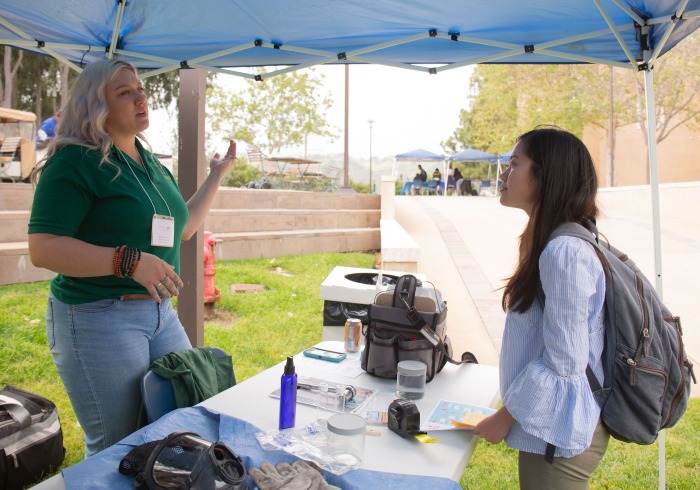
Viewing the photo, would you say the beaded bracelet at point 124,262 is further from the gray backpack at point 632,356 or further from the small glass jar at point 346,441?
the gray backpack at point 632,356

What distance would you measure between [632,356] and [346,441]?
0.85m

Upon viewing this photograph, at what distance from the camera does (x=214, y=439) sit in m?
1.56

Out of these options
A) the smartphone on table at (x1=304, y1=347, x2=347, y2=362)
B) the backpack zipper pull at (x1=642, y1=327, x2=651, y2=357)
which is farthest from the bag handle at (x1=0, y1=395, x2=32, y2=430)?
the backpack zipper pull at (x1=642, y1=327, x2=651, y2=357)

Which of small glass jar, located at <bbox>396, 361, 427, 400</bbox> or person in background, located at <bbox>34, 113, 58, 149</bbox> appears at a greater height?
person in background, located at <bbox>34, 113, 58, 149</bbox>

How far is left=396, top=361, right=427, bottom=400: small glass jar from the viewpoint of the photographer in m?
1.94

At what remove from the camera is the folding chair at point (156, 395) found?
1.83 meters

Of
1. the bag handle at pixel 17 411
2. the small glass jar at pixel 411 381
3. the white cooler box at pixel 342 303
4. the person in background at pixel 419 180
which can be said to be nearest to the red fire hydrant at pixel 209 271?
the white cooler box at pixel 342 303

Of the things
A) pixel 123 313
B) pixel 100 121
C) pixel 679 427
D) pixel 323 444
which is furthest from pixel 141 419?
pixel 679 427

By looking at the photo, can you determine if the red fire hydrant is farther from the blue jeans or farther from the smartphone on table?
the blue jeans

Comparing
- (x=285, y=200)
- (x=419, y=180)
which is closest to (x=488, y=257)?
(x=285, y=200)

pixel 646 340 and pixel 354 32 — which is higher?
pixel 354 32

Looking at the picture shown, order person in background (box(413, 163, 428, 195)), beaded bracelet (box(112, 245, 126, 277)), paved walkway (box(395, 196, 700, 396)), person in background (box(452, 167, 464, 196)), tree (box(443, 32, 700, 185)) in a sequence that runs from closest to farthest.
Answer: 1. beaded bracelet (box(112, 245, 126, 277))
2. paved walkway (box(395, 196, 700, 396))
3. tree (box(443, 32, 700, 185))
4. person in background (box(413, 163, 428, 195))
5. person in background (box(452, 167, 464, 196))

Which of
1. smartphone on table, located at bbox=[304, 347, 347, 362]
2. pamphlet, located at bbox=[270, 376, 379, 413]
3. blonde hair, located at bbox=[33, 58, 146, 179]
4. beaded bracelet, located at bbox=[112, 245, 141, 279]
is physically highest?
blonde hair, located at bbox=[33, 58, 146, 179]

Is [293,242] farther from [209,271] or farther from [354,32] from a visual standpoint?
[354,32]
